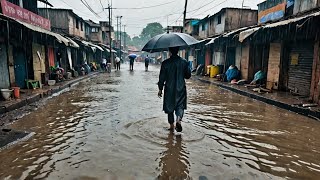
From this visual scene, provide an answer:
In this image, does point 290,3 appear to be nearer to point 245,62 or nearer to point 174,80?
point 245,62

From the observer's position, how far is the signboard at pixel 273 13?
13766mm

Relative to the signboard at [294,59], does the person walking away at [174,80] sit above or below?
below

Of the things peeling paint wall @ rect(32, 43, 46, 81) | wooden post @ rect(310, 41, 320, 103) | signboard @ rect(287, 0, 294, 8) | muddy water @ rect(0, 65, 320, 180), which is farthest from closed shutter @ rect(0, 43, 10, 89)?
signboard @ rect(287, 0, 294, 8)

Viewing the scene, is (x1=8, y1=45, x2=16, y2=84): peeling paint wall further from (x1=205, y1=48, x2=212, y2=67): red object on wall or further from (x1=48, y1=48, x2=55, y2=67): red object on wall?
(x1=205, y1=48, x2=212, y2=67): red object on wall

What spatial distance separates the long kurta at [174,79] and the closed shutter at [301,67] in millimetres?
7956

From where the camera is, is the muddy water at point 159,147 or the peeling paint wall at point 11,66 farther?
the peeling paint wall at point 11,66

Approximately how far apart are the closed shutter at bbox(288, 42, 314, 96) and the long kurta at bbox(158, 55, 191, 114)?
26.1 feet

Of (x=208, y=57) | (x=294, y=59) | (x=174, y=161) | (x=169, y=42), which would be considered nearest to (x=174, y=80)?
(x=169, y=42)

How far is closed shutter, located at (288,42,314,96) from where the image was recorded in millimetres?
10663

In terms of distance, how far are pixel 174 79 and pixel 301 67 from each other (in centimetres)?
872

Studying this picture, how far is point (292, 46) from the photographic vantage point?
12.1 m

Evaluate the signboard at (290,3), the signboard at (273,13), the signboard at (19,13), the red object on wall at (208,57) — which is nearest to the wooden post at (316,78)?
the signboard at (290,3)

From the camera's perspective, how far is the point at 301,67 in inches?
443

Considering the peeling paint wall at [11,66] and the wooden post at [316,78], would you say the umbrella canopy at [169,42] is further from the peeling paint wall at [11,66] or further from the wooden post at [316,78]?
the peeling paint wall at [11,66]
